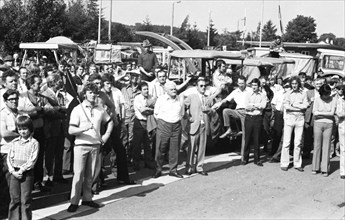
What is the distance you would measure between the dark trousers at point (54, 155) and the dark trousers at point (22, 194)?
6.38ft

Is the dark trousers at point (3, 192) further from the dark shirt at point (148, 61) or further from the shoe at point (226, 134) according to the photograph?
the dark shirt at point (148, 61)

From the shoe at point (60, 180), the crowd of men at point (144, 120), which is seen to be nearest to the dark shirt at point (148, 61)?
the crowd of men at point (144, 120)

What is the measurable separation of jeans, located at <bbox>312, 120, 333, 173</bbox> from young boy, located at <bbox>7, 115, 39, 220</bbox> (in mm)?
6002

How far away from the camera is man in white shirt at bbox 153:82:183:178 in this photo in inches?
339

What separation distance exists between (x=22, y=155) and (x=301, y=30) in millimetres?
71648

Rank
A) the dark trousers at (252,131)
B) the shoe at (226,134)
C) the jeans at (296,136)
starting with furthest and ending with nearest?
the shoe at (226,134) → the dark trousers at (252,131) → the jeans at (296,136)

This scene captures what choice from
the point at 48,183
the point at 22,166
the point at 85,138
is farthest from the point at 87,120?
the point at 48,183

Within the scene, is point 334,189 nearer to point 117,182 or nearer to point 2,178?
point 117,182

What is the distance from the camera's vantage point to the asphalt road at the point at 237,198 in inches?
273

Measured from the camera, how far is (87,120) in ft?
21.8

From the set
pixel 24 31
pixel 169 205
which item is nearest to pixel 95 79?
pixel 169 205

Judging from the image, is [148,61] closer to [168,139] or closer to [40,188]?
[168,139]

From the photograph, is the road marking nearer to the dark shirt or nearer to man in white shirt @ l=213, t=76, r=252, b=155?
man in white shirt @ l=213, t=76, r=252, b=155

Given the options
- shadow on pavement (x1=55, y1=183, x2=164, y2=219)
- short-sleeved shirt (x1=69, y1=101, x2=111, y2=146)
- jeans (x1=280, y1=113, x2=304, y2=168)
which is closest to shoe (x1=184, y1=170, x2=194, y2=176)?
shadow on pavement (x1=55, y1=183, x2=164, y2=219)
